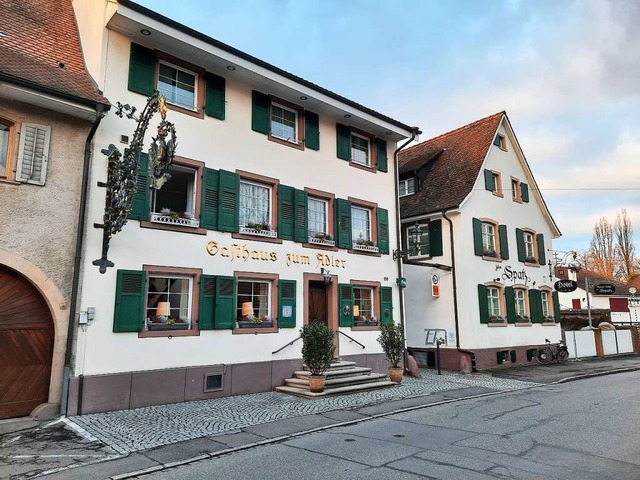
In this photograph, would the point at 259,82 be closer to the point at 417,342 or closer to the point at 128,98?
the point at 128,98

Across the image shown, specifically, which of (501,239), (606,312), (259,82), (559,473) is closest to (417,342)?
(501,239)

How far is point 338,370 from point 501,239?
10744 millimetres

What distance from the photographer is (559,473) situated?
20.3ft

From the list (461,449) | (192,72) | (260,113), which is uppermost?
(192,72)

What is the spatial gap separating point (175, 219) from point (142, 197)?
893 millimetres

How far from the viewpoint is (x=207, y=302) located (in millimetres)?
11812

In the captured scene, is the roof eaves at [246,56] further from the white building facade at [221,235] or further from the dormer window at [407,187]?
the dormer window at [407,187]

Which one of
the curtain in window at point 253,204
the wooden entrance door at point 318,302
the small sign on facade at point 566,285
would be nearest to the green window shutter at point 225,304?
the curtain in window at point 253,204

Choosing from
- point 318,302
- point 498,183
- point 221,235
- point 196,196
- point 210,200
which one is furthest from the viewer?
point 498,183

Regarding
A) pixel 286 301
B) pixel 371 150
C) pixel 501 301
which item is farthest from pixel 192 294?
pixel 501 301

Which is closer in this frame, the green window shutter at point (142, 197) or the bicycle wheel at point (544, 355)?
the green window shutter at point (142, 197)

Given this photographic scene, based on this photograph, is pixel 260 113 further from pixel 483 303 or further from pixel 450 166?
pixel 483 303

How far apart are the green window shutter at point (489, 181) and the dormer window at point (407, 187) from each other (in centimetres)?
300

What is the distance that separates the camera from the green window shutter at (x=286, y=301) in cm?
1329
